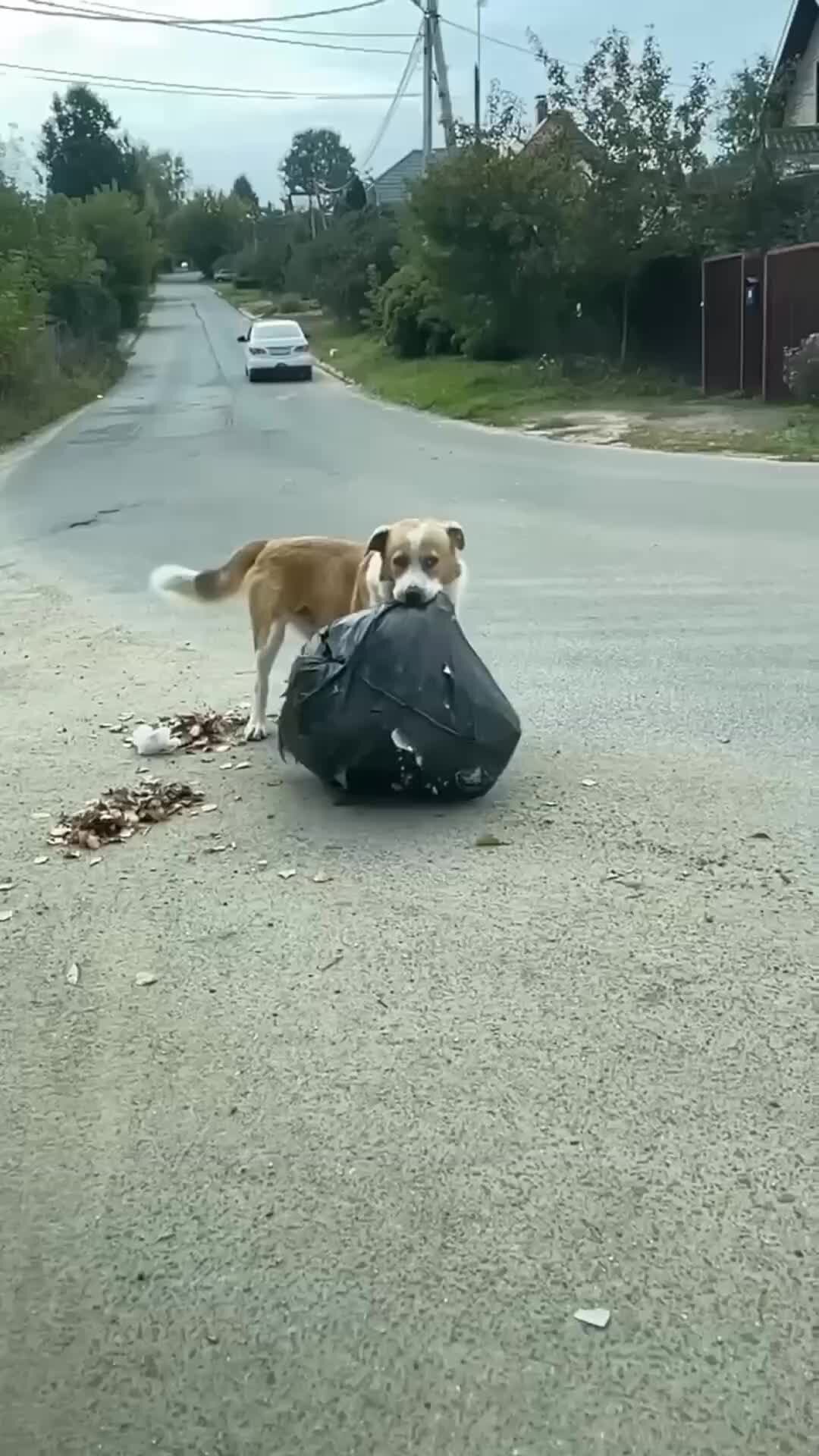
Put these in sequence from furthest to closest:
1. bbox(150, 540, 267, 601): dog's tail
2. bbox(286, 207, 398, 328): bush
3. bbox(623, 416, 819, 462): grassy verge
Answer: bbox(286, 207, 398, 328): bush < bbox(623, 416, 819, 462): grassy verge < bbox(150, 540, 267, 601): dog's tail

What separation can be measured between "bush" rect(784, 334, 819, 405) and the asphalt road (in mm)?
15100

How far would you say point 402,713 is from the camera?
19.0ft

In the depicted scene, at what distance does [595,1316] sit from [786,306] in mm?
23104

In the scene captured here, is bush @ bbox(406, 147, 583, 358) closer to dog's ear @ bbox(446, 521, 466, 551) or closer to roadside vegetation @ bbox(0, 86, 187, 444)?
roadside vegetation @ bbox(0, 86, 187, 444)

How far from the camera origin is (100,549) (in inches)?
536

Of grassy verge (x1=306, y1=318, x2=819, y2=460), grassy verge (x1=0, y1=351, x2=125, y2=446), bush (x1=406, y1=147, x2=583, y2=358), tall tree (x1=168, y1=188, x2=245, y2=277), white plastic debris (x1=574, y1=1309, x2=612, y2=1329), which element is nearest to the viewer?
white plastic debris (x1=574, y1=1309, x2=612, y2=1329)

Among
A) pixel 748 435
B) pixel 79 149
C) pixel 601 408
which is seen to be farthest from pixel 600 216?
pixel 79 149

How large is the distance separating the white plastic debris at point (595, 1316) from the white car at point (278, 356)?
3819 cm

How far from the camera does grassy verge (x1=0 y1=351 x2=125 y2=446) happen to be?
2761cm

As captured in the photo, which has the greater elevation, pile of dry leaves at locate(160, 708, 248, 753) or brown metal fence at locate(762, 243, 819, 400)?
brown metal fence at locate(762, 243, 819, 400)

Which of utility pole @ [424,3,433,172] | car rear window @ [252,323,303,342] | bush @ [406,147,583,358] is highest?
utility pole @ [424,3,433,172]

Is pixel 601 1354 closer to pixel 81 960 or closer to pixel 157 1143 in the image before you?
pixel 157 1143

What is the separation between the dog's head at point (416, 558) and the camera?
245 inches

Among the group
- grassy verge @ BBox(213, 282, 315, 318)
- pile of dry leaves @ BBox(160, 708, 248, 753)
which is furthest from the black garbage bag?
grassy verge @ BBox(213, 282, 315, 318)
